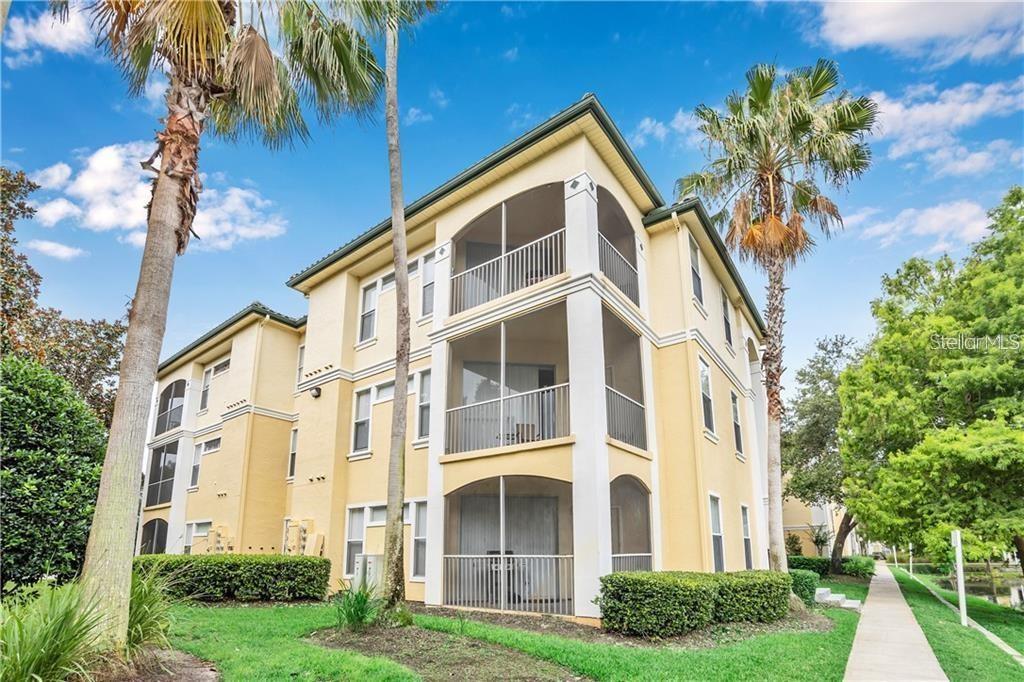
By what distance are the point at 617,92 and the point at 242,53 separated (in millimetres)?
9149

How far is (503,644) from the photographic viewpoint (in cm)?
818

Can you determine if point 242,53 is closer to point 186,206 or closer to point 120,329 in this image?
point 186,206

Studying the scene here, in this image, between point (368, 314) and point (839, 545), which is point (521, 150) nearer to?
point (368, 314)

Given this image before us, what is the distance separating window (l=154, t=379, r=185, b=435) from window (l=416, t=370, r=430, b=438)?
1455 centimetres

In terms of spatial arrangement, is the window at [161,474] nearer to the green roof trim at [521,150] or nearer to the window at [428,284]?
the green roof trim at [521,150]

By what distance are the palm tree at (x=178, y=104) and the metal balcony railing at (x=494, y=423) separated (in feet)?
22.0

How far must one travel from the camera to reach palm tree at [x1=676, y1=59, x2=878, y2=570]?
15.1m

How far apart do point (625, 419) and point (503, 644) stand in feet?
19.5

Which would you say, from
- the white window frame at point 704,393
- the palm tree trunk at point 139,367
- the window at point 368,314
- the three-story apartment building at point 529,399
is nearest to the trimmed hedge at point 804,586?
the three-story apartment building at point 529,399

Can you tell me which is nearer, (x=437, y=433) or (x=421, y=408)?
(x=437, y=433)

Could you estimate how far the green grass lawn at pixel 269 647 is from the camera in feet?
20.7

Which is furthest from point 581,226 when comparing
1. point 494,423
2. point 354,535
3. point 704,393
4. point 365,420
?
point 354,535

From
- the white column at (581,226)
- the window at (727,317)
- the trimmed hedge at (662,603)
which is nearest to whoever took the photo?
the trimmed hedge at (662,603)

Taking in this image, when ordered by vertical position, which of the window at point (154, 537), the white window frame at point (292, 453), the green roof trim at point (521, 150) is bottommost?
the window at point (154, 537)
